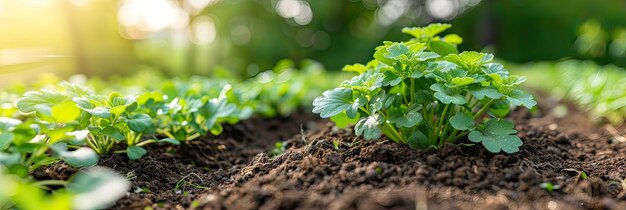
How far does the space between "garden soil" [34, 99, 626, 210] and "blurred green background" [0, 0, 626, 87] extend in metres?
10.4

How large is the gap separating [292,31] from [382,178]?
46.7 ft

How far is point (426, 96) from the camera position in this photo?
1868 millimetres

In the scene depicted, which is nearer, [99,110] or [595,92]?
[99,110]

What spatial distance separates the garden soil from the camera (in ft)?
4.50

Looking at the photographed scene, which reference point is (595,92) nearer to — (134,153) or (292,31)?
(134,153)

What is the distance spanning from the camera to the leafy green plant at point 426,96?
5.70 ft

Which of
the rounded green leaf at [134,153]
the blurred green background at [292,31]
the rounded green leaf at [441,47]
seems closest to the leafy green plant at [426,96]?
the rounded green leaf at [441,47]

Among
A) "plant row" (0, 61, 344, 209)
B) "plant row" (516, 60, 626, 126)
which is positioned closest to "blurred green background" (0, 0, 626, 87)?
"plant row" (516, 60, 626, 126)

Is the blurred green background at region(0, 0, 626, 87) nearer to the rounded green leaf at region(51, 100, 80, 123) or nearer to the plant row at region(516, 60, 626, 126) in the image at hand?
the plant row at region(516, 60, 626, 126)

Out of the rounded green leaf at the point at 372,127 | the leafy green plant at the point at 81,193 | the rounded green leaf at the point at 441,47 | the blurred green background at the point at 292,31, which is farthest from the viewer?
the blurred green background at the point at 292,31

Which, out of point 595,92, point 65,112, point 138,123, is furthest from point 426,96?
point 595,92

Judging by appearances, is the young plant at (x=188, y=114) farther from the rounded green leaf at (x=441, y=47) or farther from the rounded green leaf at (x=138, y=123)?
the rounded green leaf at (x=441, y=47)

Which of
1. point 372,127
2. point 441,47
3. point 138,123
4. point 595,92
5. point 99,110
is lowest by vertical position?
point 595,92

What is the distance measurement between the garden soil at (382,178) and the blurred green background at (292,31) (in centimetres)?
1035
